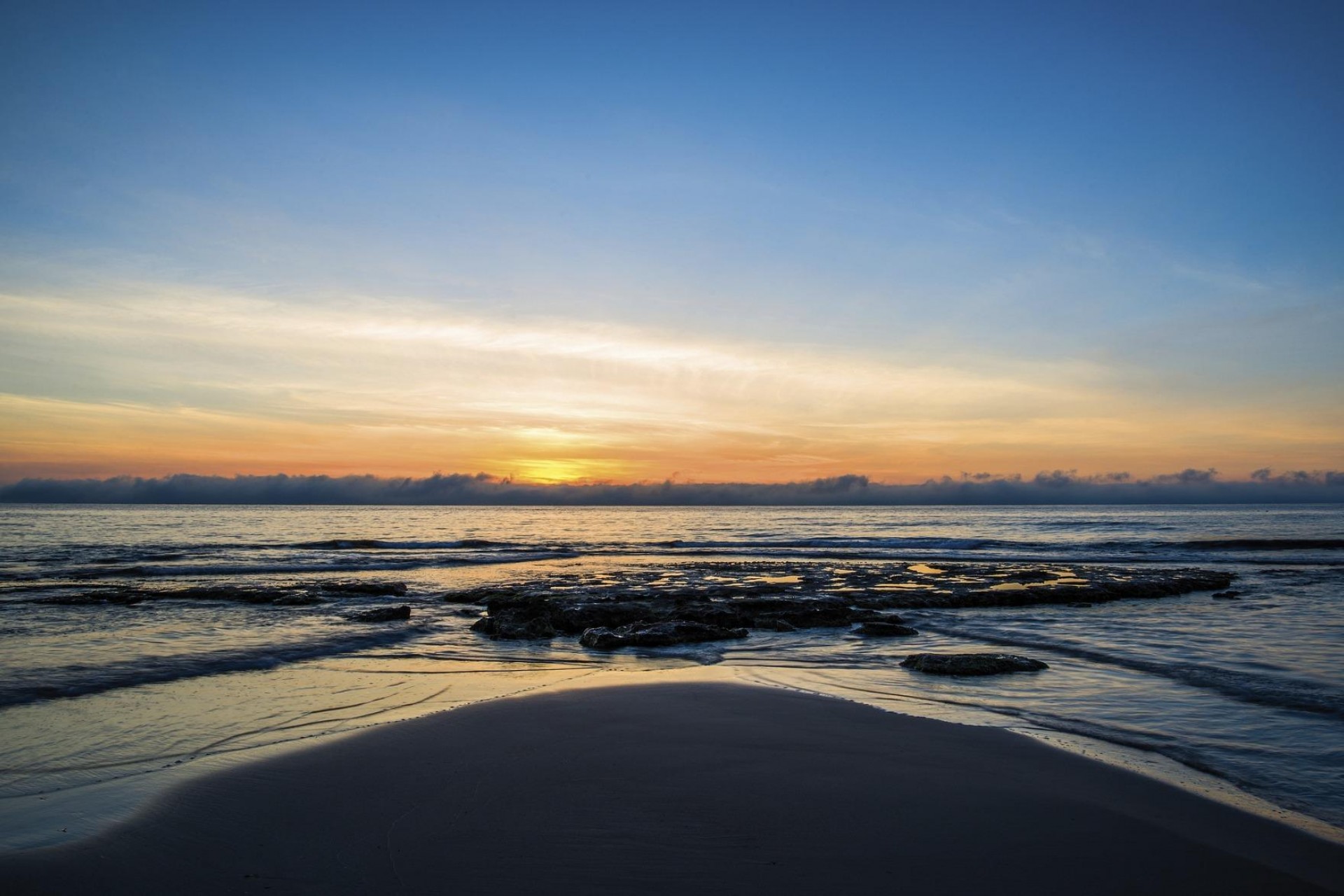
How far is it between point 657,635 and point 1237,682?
31.0 feet

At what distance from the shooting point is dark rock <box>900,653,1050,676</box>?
11.3 metres

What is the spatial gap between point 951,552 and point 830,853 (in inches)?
1812

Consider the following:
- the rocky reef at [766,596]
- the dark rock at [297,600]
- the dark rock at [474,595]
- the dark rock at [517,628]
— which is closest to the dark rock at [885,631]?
the rocky reef at [766,596]

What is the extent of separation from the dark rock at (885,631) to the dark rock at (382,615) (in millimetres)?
11027

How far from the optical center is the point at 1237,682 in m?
10.5

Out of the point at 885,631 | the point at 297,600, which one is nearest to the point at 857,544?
the point at 885,631

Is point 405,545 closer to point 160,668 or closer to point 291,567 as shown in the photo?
point 291,567

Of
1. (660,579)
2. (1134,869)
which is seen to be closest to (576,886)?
(1134,869)

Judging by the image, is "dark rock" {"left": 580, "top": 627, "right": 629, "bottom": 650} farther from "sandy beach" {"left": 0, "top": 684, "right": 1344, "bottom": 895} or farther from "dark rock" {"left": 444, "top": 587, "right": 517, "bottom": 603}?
"dark rock" {"left": 444, "top": 587, "right": 517, "bottom": 603}

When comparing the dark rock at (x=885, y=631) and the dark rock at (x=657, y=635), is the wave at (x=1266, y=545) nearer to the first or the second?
the dark rock at (x=885, y=631)

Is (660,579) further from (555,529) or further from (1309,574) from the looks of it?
(555,529)

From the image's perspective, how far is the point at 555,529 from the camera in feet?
250

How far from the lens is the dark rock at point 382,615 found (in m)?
17.6

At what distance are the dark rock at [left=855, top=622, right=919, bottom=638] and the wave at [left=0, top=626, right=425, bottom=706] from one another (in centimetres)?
981
